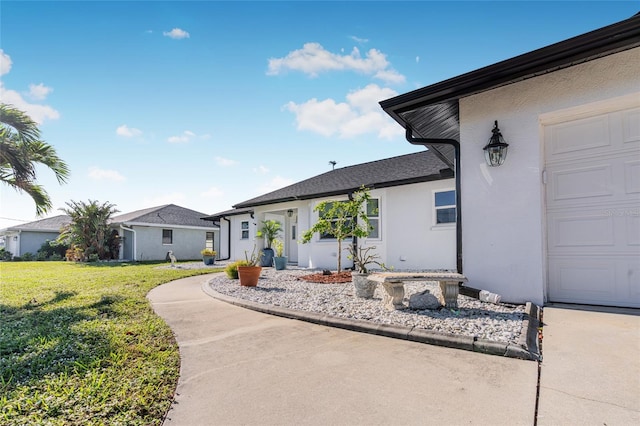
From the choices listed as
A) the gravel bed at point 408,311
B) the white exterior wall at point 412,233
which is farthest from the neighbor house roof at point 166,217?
the gravel bed at point 408,311

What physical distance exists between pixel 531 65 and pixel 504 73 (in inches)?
11.9

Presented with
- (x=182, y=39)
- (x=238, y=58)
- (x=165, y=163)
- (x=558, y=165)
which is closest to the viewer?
(x=558, y=165)

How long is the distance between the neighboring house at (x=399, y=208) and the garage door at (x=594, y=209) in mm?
4160

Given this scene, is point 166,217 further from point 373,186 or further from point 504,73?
point 504,73

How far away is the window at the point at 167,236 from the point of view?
2274 centimetres

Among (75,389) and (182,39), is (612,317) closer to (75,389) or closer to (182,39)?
(75,389)

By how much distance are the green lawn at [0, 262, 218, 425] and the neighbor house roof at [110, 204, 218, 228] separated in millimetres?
16288

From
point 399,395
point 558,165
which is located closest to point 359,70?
point 558,165

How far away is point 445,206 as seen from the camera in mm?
9195

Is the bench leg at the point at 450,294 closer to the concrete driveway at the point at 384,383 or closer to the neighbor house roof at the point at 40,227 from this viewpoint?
the concrete driveway at the point at 384,383

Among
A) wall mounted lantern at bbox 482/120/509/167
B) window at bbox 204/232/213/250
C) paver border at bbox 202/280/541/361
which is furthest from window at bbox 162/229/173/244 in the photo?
wall mounted lantern at bbox 482/120/509/167

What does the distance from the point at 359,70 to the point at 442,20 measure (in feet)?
7.77

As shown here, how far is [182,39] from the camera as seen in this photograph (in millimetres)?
7602

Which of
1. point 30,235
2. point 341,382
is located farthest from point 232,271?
point 30,235
